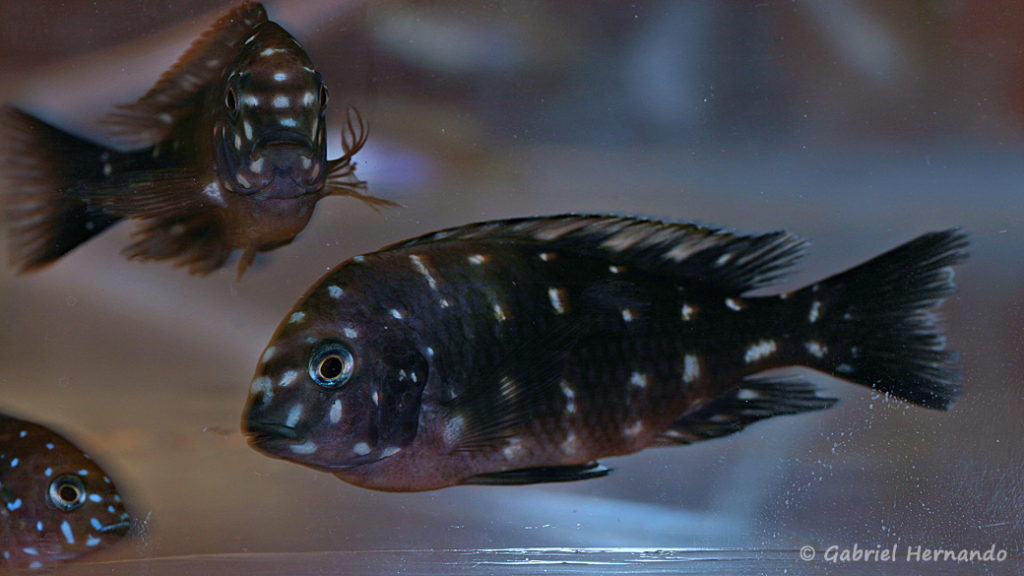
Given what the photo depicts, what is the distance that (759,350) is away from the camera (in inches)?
50.3

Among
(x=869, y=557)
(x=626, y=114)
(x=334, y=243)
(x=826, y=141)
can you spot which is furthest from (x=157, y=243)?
(x=869, y=557)

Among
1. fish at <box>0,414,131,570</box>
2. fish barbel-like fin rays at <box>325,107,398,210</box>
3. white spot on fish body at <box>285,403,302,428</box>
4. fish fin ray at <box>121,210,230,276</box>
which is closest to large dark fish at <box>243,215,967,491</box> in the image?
white spot on fish body at <box>285,403,302,428</box>

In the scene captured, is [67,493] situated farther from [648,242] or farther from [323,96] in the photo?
[648,242]

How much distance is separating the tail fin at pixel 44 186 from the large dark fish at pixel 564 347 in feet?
1.40

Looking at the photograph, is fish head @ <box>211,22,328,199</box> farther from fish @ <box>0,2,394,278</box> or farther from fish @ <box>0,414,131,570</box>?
fish @ <box>0,414,131,570</box>

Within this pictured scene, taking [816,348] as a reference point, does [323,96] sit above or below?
above

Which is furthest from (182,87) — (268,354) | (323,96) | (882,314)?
(882,314)

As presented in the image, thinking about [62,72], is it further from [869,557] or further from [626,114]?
[869,557]

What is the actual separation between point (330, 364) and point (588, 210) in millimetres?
509

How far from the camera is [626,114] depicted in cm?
138

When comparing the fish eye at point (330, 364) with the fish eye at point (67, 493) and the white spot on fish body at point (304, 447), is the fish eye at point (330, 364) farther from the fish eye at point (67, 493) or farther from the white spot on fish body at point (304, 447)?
the fish eye at point (67, 493)

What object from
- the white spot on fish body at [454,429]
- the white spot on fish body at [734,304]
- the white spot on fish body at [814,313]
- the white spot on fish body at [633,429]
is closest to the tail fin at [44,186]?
the white spot on fish body at [454,429]

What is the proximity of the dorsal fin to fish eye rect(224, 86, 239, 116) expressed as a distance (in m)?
0.31

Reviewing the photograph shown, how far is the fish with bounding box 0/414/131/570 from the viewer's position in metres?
1.25
